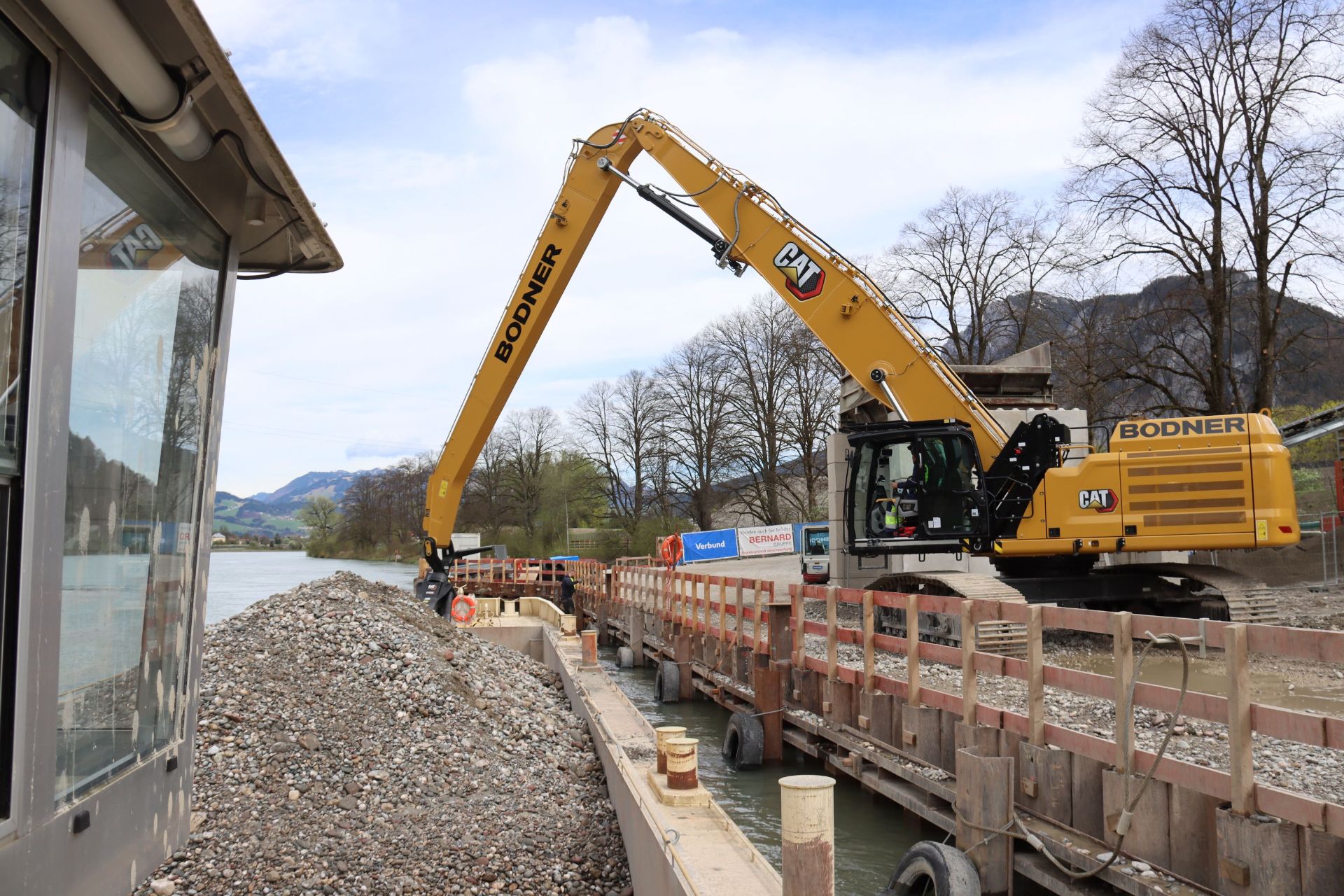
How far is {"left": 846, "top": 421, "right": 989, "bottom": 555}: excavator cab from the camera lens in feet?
37.8

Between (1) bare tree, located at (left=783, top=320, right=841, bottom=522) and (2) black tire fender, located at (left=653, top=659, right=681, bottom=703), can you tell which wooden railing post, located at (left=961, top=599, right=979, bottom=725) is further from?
(1) bare tree, located at (left=783, top=320, right=841, bottom=522)

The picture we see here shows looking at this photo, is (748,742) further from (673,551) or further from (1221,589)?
(673,551)

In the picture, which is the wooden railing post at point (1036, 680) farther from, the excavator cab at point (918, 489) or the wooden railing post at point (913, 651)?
the excavator cab at point (918, 489)

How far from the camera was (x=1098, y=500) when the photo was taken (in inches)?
482

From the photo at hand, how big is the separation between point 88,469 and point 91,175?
72cm

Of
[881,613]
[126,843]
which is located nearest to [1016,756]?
[126,843]

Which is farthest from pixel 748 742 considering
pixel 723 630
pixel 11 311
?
pixel 11 311

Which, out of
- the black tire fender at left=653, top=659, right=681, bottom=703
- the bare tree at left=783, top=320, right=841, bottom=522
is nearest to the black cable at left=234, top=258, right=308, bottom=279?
the black tire fender at left=653, top=659, right=681, bottom=703

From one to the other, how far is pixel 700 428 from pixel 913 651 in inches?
1700

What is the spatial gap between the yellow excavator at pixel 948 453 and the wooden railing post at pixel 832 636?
2.30 metres

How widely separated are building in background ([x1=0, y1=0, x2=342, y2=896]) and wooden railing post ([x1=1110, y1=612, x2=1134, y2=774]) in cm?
457

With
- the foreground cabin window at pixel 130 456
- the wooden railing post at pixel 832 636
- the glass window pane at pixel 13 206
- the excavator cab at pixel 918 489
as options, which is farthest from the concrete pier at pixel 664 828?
the glass window pane at pixel 13 206

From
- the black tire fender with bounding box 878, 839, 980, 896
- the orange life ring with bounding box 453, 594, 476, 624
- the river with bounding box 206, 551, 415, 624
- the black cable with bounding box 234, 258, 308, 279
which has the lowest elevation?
the river with bounding box 206, 551, 415, 624

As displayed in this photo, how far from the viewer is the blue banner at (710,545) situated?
42656 millimetres
